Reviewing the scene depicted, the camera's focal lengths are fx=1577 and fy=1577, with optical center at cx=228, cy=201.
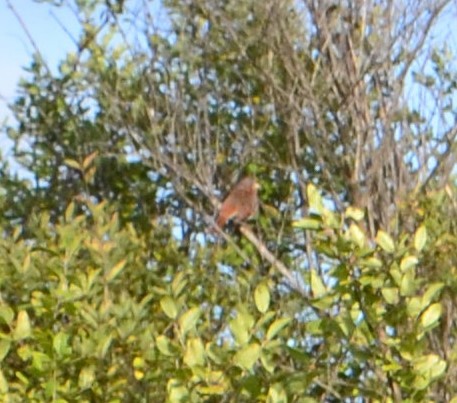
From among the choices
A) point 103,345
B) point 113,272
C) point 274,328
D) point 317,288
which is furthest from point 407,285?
point 113,272

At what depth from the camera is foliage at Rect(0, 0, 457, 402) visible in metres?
5.82

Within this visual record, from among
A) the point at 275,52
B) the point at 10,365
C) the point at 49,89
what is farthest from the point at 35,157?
the point at 10,365

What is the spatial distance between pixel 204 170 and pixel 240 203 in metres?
0.64

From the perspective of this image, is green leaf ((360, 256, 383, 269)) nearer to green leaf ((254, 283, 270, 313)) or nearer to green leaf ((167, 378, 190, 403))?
Result: green leaf ((254, 283, 270, 313))

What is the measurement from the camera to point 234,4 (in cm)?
898

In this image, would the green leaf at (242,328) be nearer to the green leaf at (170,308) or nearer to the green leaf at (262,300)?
the green leaf at (262,300)

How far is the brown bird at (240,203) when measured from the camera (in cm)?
849

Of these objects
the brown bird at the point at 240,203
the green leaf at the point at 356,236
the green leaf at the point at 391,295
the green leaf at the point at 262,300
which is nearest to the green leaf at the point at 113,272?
the green leaf at the point at 262,300

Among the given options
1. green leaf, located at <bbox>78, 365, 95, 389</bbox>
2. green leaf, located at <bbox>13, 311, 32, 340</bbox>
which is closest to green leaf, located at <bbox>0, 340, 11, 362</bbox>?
green leaf, located at <bbox>13, 311, 32, 340</bbox>

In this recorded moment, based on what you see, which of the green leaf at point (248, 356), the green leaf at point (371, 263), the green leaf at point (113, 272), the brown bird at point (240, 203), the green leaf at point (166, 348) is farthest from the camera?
the brown bird at point (240, 203)

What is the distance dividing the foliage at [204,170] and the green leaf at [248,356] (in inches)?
36.6

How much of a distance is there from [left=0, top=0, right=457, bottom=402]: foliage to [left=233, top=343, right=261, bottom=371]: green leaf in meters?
0.93

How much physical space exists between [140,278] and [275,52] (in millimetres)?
2180

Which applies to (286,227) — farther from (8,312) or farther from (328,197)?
(8,312)
